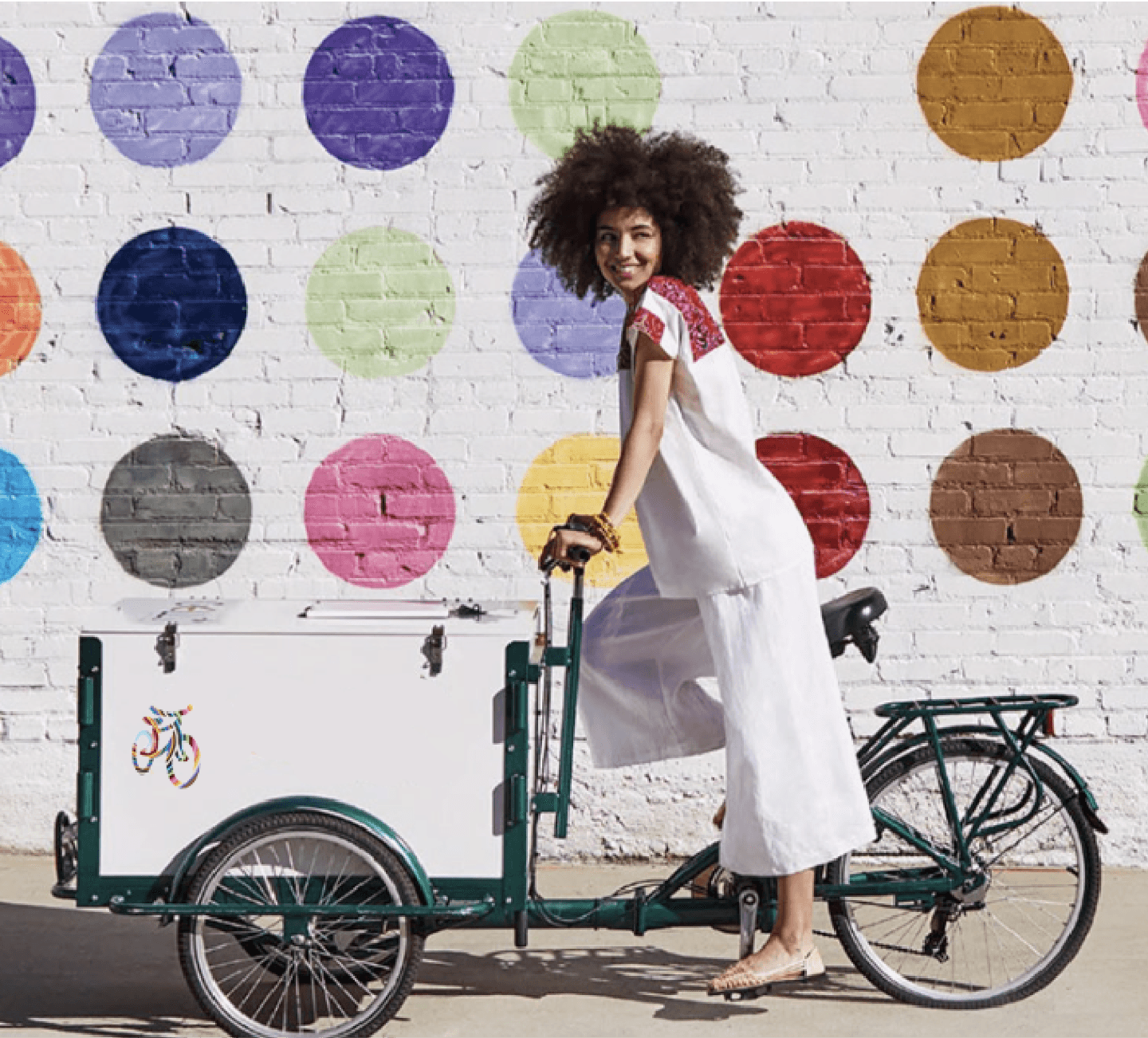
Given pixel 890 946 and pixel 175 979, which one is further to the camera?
pixel 175 979

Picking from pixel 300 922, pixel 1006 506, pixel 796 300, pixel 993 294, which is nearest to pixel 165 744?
pixel 300 922

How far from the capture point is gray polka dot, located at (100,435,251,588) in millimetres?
5359

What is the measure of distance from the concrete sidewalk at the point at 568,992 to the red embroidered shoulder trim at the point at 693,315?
4.97 ft

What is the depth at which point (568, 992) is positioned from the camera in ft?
13.6

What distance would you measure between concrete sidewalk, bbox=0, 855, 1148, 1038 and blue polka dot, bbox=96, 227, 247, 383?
1682mm

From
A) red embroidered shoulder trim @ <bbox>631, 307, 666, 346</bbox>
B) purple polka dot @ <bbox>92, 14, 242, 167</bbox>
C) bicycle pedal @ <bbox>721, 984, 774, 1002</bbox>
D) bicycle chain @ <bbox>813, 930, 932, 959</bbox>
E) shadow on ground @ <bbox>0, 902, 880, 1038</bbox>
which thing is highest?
purple polka dot @ <bbox>92, 14, 242, 167</bbox>

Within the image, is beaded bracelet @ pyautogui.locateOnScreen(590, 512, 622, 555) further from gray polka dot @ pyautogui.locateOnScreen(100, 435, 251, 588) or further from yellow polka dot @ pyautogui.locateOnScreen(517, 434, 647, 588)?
gray polka dot @ pyautogui.locateOnScreen(100, 435, 251, 588)

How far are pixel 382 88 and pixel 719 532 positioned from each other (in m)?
2.20

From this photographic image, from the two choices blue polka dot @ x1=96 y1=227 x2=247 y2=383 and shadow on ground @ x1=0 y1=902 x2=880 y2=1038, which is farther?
blue polka dot @ x1=96 y1=227 x2=247 y2=383

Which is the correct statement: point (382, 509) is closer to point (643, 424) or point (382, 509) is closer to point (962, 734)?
point (643, 424)

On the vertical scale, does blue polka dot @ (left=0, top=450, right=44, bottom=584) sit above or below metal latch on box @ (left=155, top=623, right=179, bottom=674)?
above

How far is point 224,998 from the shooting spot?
374cm

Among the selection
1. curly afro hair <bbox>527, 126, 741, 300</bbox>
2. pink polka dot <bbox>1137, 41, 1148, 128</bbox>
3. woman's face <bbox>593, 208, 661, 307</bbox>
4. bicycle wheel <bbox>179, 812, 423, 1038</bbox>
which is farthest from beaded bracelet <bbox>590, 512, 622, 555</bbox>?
pink polka dot <bbox>1137, 41, 1148, 128</bbox>

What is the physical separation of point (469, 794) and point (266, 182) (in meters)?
2.42
